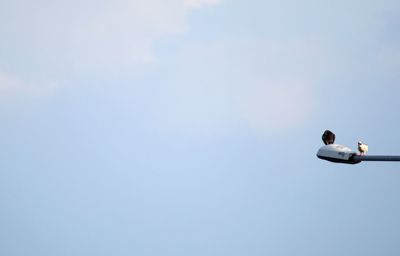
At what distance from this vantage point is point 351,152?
595 inches

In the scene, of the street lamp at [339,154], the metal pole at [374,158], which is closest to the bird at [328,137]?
the street lamp at [339,154]

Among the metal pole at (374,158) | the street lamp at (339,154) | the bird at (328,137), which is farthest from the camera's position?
the bird at (328,137)

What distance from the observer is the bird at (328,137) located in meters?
15.3

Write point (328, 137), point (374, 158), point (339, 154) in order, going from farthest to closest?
point (328, 137)
point (339, 154)
point (374, 158)

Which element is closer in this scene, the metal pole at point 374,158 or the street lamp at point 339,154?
the metal pole at point 374,158

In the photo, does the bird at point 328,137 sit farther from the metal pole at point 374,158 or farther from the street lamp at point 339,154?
the metal pole at point 374,158

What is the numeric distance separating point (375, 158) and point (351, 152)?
2.17 ft

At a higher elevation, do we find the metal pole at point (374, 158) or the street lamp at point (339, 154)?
the street lamp at point (339, 154)

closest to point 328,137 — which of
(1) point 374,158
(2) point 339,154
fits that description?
(2) point 339,154

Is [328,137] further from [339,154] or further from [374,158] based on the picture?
[374,158]

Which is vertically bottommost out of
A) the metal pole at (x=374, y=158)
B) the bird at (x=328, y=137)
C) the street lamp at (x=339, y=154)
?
the metal pole at (x=374, y=158)

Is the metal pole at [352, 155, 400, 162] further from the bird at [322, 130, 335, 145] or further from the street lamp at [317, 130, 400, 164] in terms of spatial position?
the bird at [322, 130, 335, 145]

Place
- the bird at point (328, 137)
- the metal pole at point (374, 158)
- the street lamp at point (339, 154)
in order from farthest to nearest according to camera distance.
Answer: the bird at point (328, 137), the street lamp at point (339, 154), the metal pole at point (374, 158)

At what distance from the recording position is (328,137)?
15.3 meters
